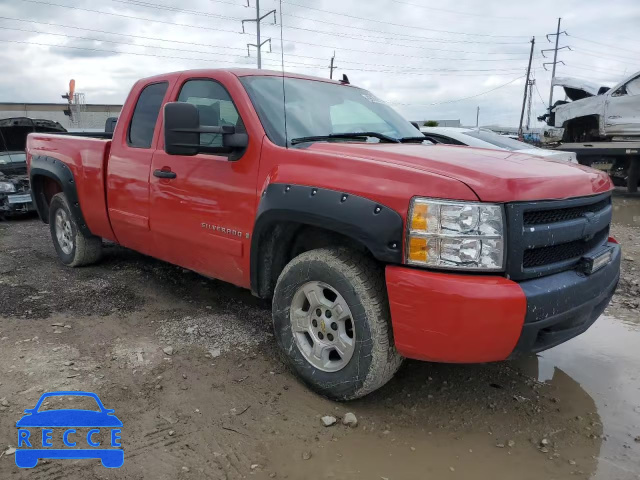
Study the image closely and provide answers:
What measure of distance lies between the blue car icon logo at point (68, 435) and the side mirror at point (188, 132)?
5.00 feet

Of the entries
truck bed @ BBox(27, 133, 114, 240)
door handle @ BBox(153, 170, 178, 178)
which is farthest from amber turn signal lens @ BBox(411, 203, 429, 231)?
truck bed @ BBox(27, 133, 114, 240)

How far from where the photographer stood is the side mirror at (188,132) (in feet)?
9.88

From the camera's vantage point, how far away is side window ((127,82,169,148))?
413 cm

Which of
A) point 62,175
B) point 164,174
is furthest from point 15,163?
point 164,174

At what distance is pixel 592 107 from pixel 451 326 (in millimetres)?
12337

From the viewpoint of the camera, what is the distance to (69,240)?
5.51 meters

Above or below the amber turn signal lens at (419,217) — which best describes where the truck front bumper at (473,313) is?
below

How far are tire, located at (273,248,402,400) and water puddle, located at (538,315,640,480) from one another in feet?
3.62

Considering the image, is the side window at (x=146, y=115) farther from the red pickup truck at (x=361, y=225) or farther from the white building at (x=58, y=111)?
the white building at (x=58, y=111)

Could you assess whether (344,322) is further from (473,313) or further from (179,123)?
(179,123)

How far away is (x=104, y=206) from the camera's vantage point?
461 centimetres

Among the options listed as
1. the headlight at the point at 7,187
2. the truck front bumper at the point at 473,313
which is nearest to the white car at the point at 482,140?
the truck front bumper at the point at 473,313

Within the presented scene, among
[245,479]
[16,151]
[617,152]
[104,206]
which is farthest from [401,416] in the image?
[617,152]

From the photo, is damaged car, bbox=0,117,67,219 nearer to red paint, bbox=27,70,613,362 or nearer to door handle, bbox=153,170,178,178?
red paint, bbox=27,70,613,362
